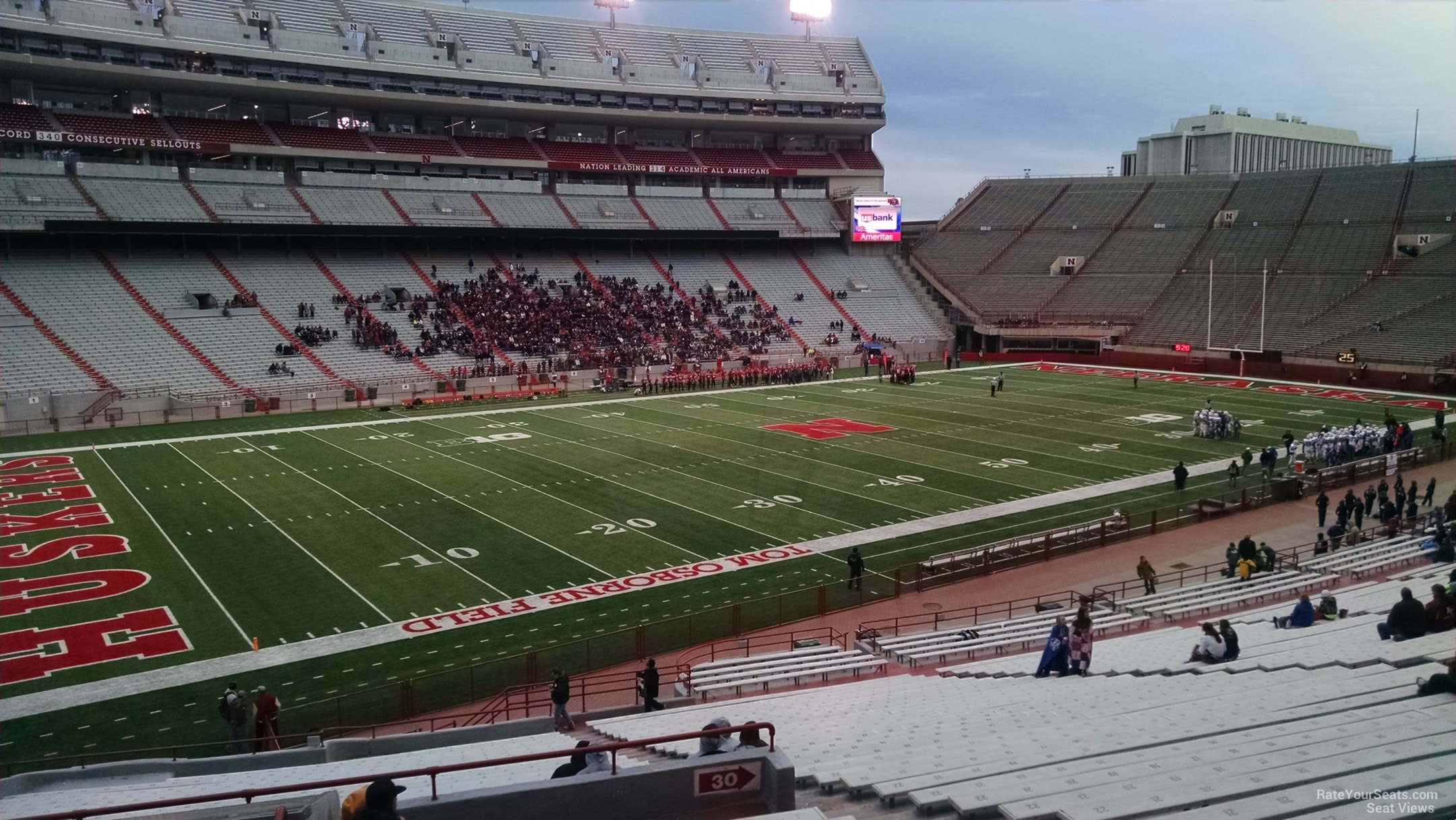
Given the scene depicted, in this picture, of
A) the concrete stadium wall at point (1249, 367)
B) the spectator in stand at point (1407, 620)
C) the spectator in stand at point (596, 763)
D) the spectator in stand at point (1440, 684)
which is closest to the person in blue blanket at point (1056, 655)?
the spectator in stand at point (1407, 620)

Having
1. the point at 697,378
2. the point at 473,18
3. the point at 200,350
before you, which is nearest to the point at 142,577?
the point at 200,350

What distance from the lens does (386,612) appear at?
57.8 ft

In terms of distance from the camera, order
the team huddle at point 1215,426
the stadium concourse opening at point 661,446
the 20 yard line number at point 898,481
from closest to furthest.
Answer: the stadium concourse opening at point 661,446, the 20 yard line number at point 898,481, the team huddle at point 1215,426

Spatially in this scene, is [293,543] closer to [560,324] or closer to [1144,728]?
[1144,728]

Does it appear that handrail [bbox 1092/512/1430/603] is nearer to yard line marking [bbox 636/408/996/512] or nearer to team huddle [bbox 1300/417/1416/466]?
yard line marking [bbox 636/408/996/512]

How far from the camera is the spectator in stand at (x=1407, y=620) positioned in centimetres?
1077

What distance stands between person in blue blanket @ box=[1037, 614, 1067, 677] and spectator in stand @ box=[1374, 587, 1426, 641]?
3.43 m

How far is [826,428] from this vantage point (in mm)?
36062

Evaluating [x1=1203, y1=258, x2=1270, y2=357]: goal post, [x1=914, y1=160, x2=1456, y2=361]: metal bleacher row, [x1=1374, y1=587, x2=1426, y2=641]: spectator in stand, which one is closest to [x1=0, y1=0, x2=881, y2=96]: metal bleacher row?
[x1=914, y1=160, x2=1456, y2=361]: metal bleacher row

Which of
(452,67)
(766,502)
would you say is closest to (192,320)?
(452,67)

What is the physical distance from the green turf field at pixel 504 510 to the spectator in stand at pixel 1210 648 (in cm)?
699

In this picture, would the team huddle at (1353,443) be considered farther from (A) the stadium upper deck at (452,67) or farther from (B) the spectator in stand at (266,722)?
(A) the stadium upper deck at (452,67)

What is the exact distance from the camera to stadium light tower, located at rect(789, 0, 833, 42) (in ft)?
244

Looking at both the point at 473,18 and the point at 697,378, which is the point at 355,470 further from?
the point at 473,18
